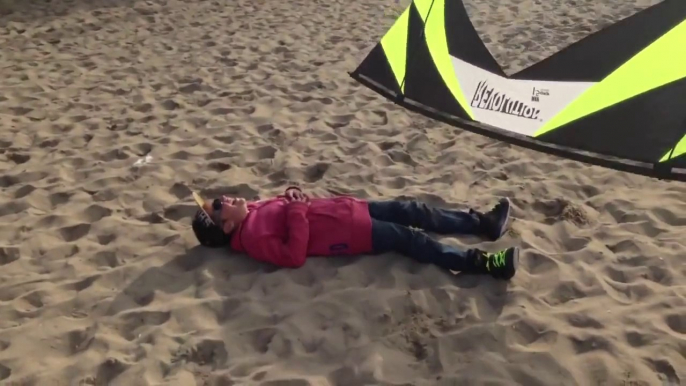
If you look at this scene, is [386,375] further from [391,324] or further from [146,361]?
[146,361]

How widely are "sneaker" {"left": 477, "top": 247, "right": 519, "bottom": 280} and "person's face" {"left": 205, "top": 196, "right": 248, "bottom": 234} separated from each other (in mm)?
1506

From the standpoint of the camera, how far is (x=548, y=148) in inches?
120

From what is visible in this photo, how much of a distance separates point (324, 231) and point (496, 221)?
116 cm

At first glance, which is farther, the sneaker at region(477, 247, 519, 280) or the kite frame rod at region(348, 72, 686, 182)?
the sneaker at region(477, 247, 519, 280)

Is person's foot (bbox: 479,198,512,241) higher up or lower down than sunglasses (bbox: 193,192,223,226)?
higher up

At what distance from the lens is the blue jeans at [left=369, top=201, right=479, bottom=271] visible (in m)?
3.81

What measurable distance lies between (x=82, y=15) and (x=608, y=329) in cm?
975

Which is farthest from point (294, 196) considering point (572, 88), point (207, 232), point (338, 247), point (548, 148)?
point (572, 88)

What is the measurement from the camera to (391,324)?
347cm

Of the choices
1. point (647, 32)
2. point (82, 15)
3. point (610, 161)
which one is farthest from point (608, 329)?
point (82, 15)

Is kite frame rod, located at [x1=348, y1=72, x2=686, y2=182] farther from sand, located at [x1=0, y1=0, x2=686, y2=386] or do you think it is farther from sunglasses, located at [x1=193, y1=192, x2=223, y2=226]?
sunglasses, located at [x1=193, y1=192, x2=223, y2=226]

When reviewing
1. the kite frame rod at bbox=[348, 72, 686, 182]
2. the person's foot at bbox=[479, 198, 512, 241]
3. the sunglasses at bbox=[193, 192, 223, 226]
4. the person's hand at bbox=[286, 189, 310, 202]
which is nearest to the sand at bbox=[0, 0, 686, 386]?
the person's foot at bbox=[479, 198, 512, 241]

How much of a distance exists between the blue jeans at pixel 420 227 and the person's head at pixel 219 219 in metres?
0.87

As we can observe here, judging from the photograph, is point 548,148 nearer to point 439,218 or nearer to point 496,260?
point 496,260
